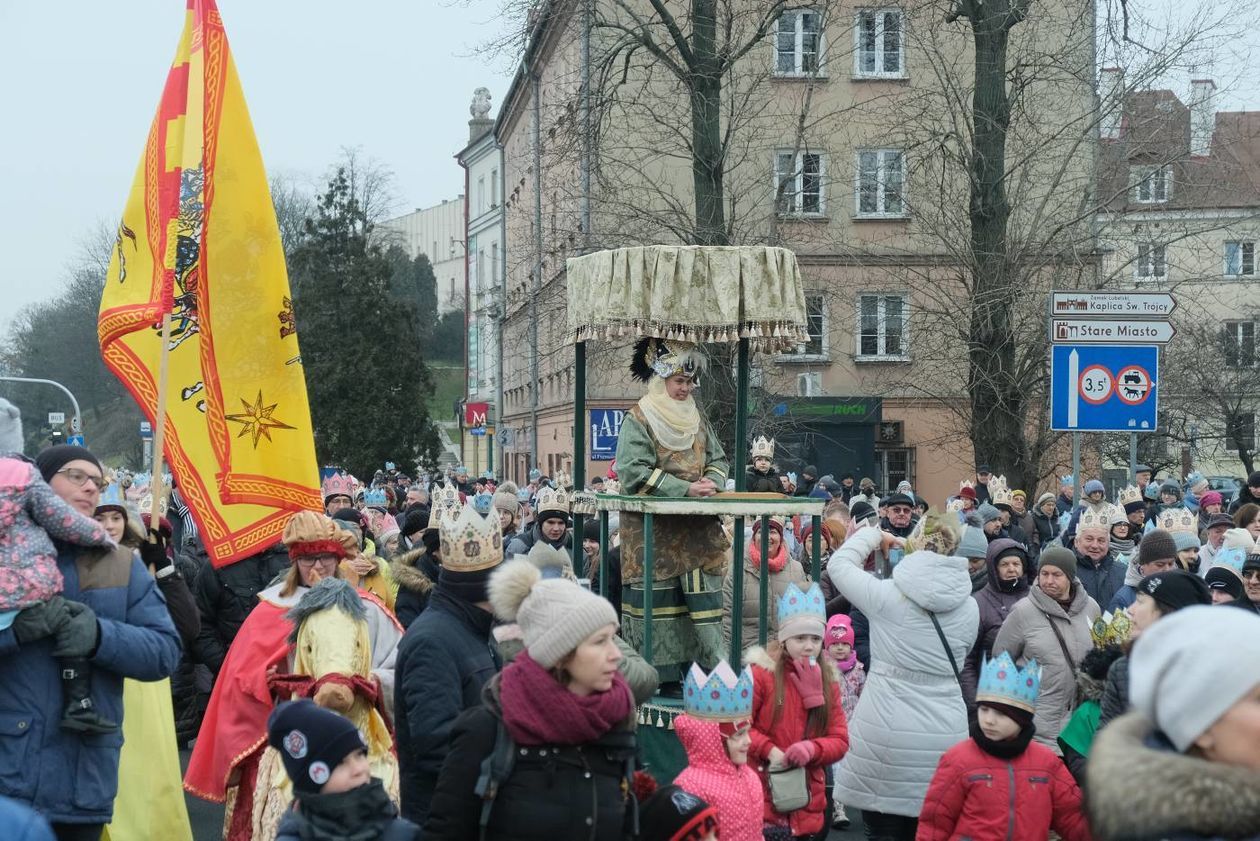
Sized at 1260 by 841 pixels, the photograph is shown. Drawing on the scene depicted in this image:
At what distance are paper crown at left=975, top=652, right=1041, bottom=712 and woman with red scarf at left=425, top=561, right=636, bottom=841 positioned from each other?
220 cm

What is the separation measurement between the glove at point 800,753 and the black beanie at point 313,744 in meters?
2.79

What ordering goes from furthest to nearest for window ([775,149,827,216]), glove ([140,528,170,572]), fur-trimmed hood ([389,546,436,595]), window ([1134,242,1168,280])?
window ([775,149,827,216]), window ([1134,242,1168,280]), glove ([140,528,170,572]), fur-trimmed hood ([389,546,436,595])

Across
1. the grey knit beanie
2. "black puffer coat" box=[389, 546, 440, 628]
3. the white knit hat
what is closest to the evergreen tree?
"black puffer coat" box=[389, 546, 440, 628]

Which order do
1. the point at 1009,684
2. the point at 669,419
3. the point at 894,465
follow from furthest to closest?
the point at 894,465, the point at 669,419, the point at 1009,684

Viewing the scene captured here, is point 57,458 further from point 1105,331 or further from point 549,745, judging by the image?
point 1105,331

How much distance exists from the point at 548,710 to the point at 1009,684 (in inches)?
98.7

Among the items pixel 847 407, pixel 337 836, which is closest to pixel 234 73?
pixel 337 836

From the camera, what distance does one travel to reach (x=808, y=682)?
23.2ft

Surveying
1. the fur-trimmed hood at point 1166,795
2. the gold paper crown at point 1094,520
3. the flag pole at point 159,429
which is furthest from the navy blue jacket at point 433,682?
the gold paper crown at point 1094,520

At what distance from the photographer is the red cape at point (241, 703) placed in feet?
23.0

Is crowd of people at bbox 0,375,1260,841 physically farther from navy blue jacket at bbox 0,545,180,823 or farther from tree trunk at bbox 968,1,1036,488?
tree trunk at bbox 968,1,1036,488

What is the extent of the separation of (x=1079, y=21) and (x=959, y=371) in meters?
4.92

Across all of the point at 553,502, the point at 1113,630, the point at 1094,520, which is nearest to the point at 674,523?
the point at 1113,630

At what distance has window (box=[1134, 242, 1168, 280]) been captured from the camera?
21281 millimetres
